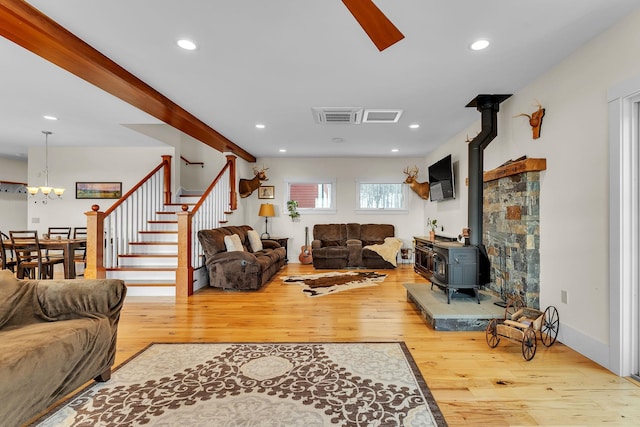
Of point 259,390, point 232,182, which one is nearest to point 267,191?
point 232,182

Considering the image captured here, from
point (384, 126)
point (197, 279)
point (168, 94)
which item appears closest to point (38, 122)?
point (168, 94)

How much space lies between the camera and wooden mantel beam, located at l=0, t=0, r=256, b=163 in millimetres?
2107

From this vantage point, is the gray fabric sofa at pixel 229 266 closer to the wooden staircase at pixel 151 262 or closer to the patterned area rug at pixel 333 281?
the wooden staircase at pixel 151 262

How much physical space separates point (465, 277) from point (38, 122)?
6249 mm

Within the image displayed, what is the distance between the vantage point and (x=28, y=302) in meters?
1.99

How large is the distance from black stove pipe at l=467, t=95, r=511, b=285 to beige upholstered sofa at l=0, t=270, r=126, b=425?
3.58m

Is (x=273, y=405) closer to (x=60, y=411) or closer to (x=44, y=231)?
(x=60, y=411)

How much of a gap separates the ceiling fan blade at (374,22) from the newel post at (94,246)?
439cm

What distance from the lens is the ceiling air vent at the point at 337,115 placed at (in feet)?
13.2

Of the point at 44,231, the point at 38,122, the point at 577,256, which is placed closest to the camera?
the point at 577,256

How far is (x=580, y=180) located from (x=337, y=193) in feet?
17.6

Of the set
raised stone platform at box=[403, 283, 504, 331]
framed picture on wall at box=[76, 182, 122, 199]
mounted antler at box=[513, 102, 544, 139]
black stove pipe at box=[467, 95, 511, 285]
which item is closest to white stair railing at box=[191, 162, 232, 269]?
framed picture on wall at box=[76, 182, 122, 199]

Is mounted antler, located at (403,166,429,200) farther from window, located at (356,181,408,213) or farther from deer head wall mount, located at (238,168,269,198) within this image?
deer head wall mount, located at (238,168,269,198)

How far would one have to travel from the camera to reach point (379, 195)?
25.3 feet
